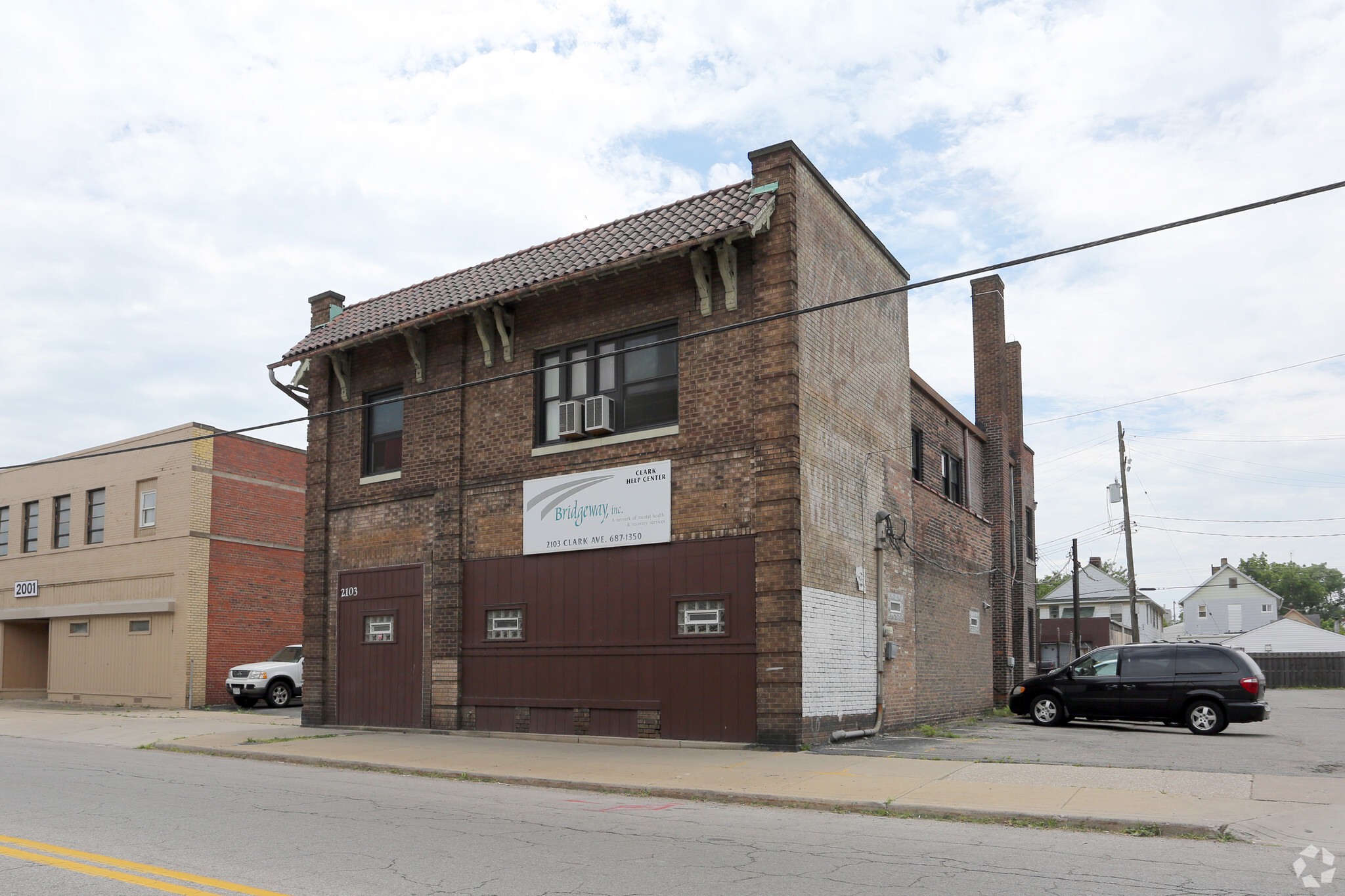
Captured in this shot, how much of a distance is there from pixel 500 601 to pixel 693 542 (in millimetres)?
3933

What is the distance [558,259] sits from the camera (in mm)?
17391

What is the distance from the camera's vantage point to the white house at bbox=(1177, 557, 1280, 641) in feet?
268

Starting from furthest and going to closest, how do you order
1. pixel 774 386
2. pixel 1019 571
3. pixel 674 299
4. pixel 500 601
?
pixel 1019 571
pixel 500 601
pixel 674 299
pixel 774 386

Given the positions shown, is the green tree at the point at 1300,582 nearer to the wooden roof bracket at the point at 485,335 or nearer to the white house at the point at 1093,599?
the white house at the point at 1093,599

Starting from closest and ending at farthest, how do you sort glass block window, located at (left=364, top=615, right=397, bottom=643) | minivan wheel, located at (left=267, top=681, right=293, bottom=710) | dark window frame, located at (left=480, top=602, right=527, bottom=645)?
dark window frame, located at (left=480, top=602, right=527, bottom=645) → glass block window, located at (left=364, top=615, right=397, bottom=643) → minivan wheel, located at (left=267, top=681, right=293, bottom=710)

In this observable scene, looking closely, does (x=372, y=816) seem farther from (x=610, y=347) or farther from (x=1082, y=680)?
(x=1082, y=680)

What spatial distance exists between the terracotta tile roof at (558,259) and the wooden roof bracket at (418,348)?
0.34 meters

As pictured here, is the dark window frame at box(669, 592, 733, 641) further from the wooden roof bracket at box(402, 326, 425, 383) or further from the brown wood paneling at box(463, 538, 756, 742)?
the wooden roof bracket at box(402, 326, 425, 383)

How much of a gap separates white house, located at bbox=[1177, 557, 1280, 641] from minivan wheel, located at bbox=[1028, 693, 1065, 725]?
61.5m

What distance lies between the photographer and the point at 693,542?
50.5 ft

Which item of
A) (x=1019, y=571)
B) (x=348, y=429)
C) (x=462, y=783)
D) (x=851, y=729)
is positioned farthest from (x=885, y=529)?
(x=1019, y=571)

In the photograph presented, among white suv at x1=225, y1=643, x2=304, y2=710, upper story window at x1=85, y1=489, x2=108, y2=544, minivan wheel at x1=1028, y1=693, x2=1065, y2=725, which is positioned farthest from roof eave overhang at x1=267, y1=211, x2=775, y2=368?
upper story window at x1=85, y1=489, x2=108, y2=544

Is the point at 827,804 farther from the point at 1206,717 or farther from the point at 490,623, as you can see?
the point at 1206,717

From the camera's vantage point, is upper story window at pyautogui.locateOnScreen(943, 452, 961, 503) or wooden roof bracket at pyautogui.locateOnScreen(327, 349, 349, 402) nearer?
wooden roof bracket at pyautogui.locateOnScreen(327, 349, 349, 402)
